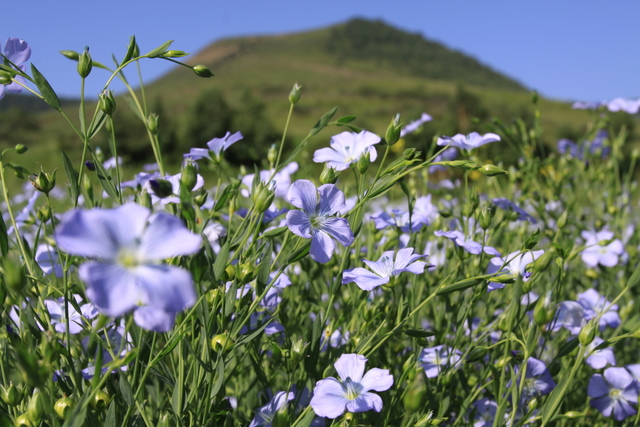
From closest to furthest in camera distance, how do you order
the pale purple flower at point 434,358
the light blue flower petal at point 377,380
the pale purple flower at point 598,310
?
the light blue flower petal at point 377,380 → the pale purple flower at point 434,358 → the pale purple flower at point 598,310

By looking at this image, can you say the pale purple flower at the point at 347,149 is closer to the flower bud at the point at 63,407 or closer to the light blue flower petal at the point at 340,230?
the light blue flower petal at the point at 340,230

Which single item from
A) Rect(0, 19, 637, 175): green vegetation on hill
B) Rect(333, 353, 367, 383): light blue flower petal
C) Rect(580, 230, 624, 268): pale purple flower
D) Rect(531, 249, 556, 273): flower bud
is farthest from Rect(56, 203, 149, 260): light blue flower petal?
Rect(580, 230, 624, 268): pale purple flower

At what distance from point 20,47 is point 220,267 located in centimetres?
54

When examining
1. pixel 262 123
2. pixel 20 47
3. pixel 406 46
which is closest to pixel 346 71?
pixel 406 46

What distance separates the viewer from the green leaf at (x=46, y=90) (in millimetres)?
776

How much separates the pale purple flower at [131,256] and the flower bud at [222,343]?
0.22m

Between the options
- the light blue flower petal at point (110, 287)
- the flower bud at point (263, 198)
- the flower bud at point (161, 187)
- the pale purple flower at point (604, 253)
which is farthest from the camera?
the pale purple flower at point (604, 253)

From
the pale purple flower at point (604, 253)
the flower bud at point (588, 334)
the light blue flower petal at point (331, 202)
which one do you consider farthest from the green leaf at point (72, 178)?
the pale purple flower at point (604, 253)

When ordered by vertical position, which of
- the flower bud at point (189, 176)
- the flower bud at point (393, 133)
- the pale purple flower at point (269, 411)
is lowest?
the pale purple flower at point (269, 411)

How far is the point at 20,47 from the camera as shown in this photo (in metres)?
0.85

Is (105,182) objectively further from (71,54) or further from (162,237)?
(162,237)

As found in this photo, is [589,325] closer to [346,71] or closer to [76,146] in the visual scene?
[76,146]

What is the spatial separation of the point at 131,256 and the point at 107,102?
1.27ft

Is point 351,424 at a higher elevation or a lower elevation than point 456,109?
higher
